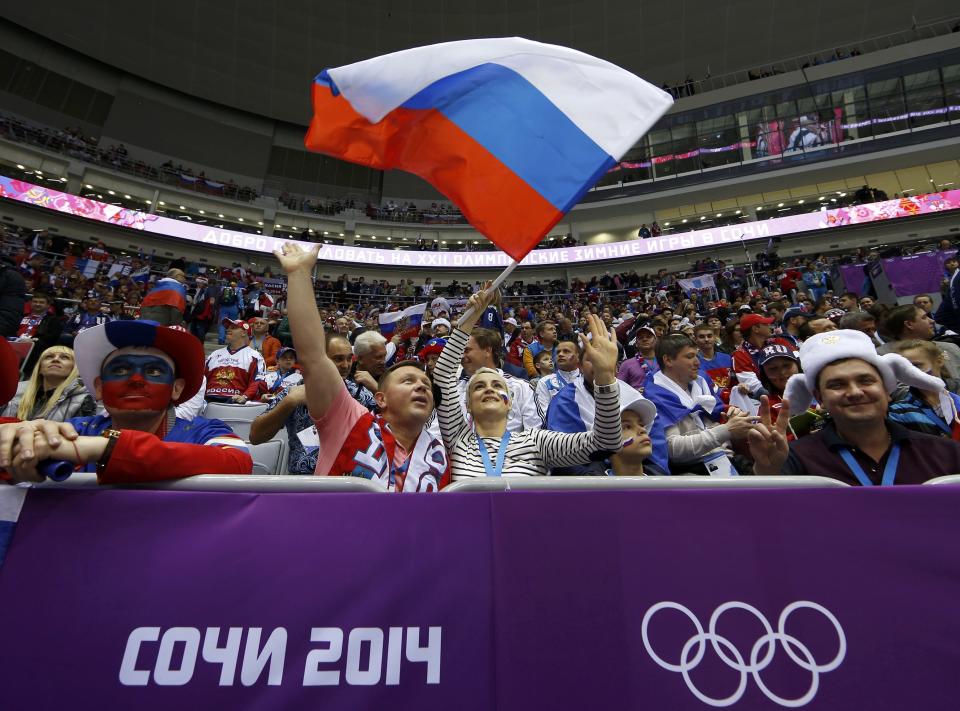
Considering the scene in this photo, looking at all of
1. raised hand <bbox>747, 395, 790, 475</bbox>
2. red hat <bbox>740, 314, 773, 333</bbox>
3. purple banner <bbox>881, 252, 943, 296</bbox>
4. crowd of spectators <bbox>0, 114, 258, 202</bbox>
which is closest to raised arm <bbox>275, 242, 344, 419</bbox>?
raised hand <bbox>747, 395, 790, 475</bbox>

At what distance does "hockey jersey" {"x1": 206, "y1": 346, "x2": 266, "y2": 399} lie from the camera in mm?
5266

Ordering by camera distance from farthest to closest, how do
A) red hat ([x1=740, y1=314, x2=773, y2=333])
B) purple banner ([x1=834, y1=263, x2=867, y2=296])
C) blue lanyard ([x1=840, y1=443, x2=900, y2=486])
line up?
purple banner ([x1=834, y1=263, x2=867, y2=296]) < red hat ([x1=740, y1=314, x2=773, y2=333]) < blue lanyard ([x1=840, y1=443, x2=900, y2=486])

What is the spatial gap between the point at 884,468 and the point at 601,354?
3.84 ft

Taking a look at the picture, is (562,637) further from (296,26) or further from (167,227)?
(296,26)

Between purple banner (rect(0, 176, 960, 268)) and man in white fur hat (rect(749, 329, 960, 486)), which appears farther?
purple banner (rect(0, 176, 960, 268))

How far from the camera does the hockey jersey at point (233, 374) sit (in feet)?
17.3

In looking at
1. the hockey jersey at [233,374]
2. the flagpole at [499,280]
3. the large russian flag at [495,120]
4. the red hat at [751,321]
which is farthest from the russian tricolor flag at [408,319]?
the flagpole at [499,280]

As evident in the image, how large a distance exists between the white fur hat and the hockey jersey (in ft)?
16.8

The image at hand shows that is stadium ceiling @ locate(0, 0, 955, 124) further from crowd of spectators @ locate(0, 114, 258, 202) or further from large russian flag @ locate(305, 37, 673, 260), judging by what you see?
large russian flag @ locate(305, 37, 673, 260)

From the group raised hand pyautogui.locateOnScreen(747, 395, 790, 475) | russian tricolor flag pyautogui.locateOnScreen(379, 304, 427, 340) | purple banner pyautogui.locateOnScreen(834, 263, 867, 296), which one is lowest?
raised hand pyautogui.locateOnScreen(747, 395, 790, 475)

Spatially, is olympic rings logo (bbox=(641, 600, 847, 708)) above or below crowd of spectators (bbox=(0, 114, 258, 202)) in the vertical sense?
below

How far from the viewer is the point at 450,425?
2.58 m

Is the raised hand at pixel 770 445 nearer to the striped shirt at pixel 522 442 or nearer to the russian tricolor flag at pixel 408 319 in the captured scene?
the striped shirt at pixel 522 442

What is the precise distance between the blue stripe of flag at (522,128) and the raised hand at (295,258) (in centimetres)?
135
